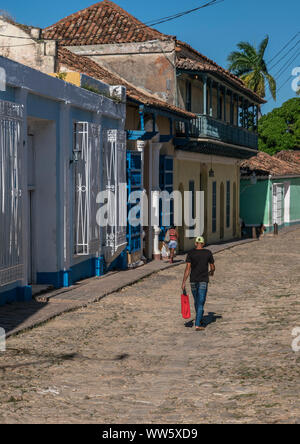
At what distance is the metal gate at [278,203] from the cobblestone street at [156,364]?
23415 mm

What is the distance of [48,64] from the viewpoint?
1759cm

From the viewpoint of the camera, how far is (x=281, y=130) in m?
55.8

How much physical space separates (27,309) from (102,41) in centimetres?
1316

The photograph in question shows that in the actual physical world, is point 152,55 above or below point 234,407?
above

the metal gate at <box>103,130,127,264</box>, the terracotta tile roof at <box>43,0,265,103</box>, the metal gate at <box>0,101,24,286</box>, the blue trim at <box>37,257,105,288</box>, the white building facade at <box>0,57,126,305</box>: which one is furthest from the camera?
the terracotta tile roof at <box>43,0,265,103</box>

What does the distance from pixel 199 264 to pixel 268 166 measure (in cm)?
2808

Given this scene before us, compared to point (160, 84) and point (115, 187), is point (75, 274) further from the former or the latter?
point (160, 84)

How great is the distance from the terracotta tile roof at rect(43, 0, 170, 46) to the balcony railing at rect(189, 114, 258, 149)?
9.75 ft

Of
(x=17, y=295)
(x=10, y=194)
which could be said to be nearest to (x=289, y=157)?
(x=17, y=295)

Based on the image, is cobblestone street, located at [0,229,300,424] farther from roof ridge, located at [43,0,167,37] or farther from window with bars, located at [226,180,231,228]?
window with bars, located at [226,180,231,228]

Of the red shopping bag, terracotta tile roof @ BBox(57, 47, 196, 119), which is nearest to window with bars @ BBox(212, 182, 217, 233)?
terracotta tile roof @ BBox(57, 47, 196, 119)

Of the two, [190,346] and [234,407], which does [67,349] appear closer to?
[190,346]

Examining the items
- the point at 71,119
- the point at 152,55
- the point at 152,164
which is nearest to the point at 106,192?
the point at 71,119

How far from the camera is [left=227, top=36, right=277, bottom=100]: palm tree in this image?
160 feet
